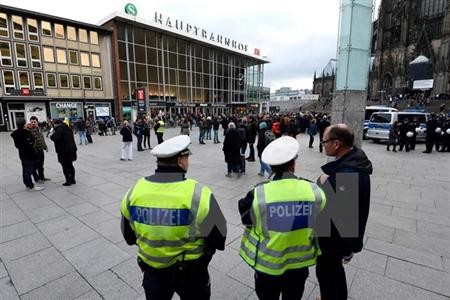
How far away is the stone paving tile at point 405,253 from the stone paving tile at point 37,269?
4056 mm

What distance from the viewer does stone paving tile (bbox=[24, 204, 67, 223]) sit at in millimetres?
4500

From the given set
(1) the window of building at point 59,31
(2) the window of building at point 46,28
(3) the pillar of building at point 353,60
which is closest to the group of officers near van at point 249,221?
(3) the pillar of building at point 353,60

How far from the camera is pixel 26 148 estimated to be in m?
5.93

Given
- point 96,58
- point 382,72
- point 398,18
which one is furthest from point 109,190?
point 398,18

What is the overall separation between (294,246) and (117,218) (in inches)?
148

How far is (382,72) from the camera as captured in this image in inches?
1889

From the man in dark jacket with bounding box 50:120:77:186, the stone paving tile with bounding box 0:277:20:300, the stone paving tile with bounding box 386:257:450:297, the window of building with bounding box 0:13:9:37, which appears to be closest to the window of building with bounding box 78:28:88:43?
the window of building with bounding box 0:13:9:37

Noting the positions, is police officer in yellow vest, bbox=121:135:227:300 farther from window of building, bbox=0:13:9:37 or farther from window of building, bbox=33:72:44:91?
window of building, bbox=0:13:9:37

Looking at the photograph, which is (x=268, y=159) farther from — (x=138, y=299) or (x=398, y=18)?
(x=398, y=18)

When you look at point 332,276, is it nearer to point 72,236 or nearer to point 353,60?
point 72,236

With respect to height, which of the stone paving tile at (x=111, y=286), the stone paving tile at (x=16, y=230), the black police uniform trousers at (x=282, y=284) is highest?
the black police uniform trousers at (x=282, y=284)

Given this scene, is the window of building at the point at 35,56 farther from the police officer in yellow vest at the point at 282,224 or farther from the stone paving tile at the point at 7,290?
the police officer in yellow vest at the point at 282,224

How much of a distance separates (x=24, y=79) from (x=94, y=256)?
96.3 ft

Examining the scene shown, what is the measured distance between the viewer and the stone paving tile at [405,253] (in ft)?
10.4
